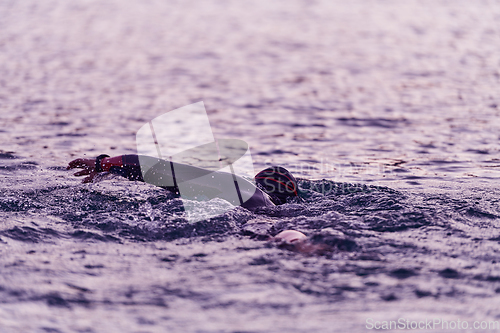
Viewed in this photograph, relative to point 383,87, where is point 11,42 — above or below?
above

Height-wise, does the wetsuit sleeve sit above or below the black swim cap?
above

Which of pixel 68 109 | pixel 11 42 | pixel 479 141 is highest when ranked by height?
pixel 11 42

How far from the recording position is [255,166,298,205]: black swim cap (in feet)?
20.3

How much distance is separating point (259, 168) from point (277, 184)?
2.44m

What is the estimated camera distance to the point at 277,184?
20.3 feet


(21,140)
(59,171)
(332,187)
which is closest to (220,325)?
(332,187)

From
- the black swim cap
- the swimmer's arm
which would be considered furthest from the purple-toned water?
the swimmer's arm

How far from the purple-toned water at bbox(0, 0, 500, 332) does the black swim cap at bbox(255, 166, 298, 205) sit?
0.16m

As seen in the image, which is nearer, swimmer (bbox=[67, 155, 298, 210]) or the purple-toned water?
the purple-toned water

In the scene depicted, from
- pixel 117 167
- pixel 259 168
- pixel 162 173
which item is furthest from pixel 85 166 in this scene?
pixel 259 168

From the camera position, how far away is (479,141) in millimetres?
9789

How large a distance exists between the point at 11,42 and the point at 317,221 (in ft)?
52.7

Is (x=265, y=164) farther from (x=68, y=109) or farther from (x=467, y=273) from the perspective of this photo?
(x=68, y=109)

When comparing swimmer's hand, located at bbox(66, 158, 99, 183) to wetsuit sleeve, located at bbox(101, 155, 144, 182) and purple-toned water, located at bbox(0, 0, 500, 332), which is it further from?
purple-toned water, located at bbox(0, 0, 500, 332)
